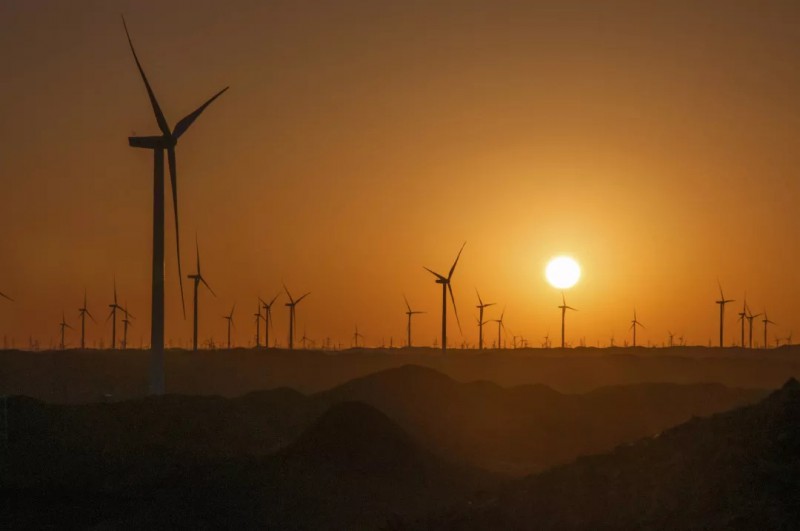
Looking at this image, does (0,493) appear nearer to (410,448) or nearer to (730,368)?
(410,448)

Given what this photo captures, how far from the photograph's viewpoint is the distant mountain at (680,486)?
21.5 m

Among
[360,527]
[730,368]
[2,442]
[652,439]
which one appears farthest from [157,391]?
[730,368]

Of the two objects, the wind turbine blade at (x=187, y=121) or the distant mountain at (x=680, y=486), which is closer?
the distant mountain at (x=680, y=486)

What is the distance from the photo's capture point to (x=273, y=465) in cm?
3856

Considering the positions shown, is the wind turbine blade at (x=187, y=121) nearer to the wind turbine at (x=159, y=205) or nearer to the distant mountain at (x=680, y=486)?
the wind turbine at (x=159, y=205)

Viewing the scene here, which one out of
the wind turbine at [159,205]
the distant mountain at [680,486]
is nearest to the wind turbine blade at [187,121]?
the wind turbine at [159,205]

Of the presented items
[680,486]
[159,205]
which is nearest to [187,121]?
[159,205]

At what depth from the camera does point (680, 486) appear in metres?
23.1

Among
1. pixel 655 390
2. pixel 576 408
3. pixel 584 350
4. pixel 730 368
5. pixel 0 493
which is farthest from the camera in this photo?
pixel 584 350

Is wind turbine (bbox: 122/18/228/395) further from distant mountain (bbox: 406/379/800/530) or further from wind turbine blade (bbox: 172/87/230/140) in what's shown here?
distant mountain (bbox: 406/379/800/530)

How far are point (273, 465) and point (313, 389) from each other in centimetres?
7642

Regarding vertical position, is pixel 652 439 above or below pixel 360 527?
above

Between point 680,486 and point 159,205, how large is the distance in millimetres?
33394

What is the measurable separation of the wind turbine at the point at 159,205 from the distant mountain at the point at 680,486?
26380mm
